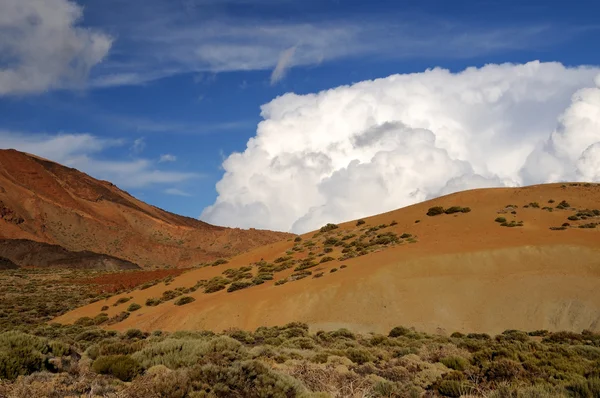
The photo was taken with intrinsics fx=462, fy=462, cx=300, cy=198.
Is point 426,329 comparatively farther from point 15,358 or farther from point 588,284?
point 15,358

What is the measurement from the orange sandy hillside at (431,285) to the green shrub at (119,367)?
16.7 metres

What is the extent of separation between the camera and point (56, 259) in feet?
281

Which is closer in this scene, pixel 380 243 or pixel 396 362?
pixel 396 362

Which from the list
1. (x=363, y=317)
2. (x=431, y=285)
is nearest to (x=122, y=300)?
(x=363, y=317)

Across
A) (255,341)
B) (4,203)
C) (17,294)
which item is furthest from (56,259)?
(255,341)

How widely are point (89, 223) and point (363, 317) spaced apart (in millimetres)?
101790

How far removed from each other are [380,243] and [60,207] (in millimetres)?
97037

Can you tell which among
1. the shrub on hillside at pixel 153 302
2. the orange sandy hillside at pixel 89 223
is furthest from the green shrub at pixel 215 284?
the orange sandy hillside at pixel 89 223

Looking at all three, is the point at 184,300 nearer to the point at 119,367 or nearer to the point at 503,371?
the point at 119,367

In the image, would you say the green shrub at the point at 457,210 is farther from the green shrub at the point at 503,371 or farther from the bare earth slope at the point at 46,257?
the bare earth slope at the point at 46,257

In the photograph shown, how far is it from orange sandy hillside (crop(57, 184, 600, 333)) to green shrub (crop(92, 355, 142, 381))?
54.8ft

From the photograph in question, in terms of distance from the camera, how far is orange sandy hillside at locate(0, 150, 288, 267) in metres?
104

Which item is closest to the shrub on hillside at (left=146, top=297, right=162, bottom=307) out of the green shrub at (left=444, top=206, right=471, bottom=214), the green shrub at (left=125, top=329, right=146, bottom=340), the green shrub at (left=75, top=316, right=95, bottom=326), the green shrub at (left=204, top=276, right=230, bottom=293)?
the green shrub at (left=204, top=276, right=230, bottom=293)

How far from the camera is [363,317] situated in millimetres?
26453
